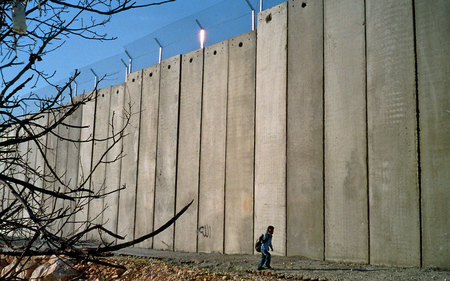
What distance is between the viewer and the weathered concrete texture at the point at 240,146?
7363 mm

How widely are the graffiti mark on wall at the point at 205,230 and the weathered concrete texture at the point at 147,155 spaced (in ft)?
5.52

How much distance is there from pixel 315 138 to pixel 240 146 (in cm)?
162

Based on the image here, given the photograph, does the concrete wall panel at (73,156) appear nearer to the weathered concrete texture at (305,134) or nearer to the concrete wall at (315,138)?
the concrete wall at (315,138)

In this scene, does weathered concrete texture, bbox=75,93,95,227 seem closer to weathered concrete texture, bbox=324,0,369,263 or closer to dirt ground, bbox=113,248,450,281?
dirt ground, bbox=113,248,450,281

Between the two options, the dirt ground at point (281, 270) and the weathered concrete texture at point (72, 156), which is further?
the weathered concrete texture at point (72, 156)

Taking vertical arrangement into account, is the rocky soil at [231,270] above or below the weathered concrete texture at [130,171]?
below

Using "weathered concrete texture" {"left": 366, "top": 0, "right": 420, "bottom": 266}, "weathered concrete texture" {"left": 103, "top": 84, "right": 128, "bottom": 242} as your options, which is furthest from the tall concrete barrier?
"weathered concrete texture" {"left": 366, "top": 0, "right": 420, "bottom": 266}

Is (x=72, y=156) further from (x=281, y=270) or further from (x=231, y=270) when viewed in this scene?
(x=281, y=270)

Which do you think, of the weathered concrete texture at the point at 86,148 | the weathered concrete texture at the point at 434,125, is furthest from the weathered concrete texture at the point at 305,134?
the weathered concrete texture at the point at 86,148

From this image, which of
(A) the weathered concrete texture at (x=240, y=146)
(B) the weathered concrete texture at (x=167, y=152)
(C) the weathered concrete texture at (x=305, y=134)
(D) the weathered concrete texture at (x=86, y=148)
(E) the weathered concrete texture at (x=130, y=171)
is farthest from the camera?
(D) the weathered concrete texture at (x=86, y=148)

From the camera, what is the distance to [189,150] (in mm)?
8688

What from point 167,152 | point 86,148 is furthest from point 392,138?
point 86,148

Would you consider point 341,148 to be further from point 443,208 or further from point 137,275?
point 137,275

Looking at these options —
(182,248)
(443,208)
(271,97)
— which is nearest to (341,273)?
(443,208)
